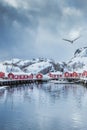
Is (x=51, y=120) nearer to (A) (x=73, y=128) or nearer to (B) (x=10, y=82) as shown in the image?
(A) (x=73, y=128)

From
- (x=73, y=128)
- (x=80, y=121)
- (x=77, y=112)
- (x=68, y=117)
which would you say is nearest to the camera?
(x=73, y=128)

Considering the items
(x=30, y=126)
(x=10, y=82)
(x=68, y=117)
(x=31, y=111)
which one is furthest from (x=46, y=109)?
(x=10, y=82)

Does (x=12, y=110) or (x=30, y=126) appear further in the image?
(x=12, y=110)

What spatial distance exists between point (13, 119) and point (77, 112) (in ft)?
36.5

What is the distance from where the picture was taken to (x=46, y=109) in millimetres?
63312

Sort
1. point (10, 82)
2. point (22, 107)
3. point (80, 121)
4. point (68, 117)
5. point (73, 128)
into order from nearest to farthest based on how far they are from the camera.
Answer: point (73, 128) < point (80, 121) < point (68, 117) < point (22, 107) < point (10, 82)

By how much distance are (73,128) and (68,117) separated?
828 cm

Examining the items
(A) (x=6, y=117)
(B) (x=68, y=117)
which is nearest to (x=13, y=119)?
(A) (x=6, y=117)

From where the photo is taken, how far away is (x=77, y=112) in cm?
5997

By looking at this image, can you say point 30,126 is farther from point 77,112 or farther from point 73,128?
point 77,112

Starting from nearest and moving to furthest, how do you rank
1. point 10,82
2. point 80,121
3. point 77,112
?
point 80,121 < point 77,112 < point 10,82

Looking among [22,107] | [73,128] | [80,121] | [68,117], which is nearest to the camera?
[73,128]

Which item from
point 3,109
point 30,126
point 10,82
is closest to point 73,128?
point 30,126

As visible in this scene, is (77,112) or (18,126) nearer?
(18,126)
